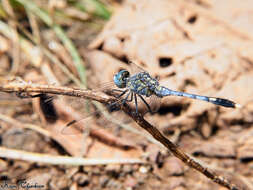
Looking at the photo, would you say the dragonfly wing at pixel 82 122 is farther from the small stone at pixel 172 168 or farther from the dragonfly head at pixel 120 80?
the small stone at pixel 172 168

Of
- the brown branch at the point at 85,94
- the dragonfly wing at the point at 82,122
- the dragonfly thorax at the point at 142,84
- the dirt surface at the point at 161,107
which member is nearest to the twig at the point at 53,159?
the dirt surface at the point at 161,107

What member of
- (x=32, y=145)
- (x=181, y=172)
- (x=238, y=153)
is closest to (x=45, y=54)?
(x=32, y=145)

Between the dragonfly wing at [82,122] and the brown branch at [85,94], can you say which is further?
the dragonfly wing at [82,122]

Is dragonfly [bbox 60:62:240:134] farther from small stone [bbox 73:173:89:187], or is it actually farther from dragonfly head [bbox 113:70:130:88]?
small stone [bbox 73:173:89:187]

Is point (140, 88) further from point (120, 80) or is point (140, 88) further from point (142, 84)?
point (120, 80)

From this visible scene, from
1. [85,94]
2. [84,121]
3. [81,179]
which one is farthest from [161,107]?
[85,94]

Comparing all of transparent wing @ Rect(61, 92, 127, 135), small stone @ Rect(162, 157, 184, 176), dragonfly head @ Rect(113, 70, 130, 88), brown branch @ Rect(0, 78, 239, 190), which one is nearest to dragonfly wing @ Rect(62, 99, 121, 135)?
transparent wing @ Rect(61, 92, 127, 135)

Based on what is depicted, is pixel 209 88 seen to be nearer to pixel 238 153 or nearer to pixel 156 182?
pixel 238 153
